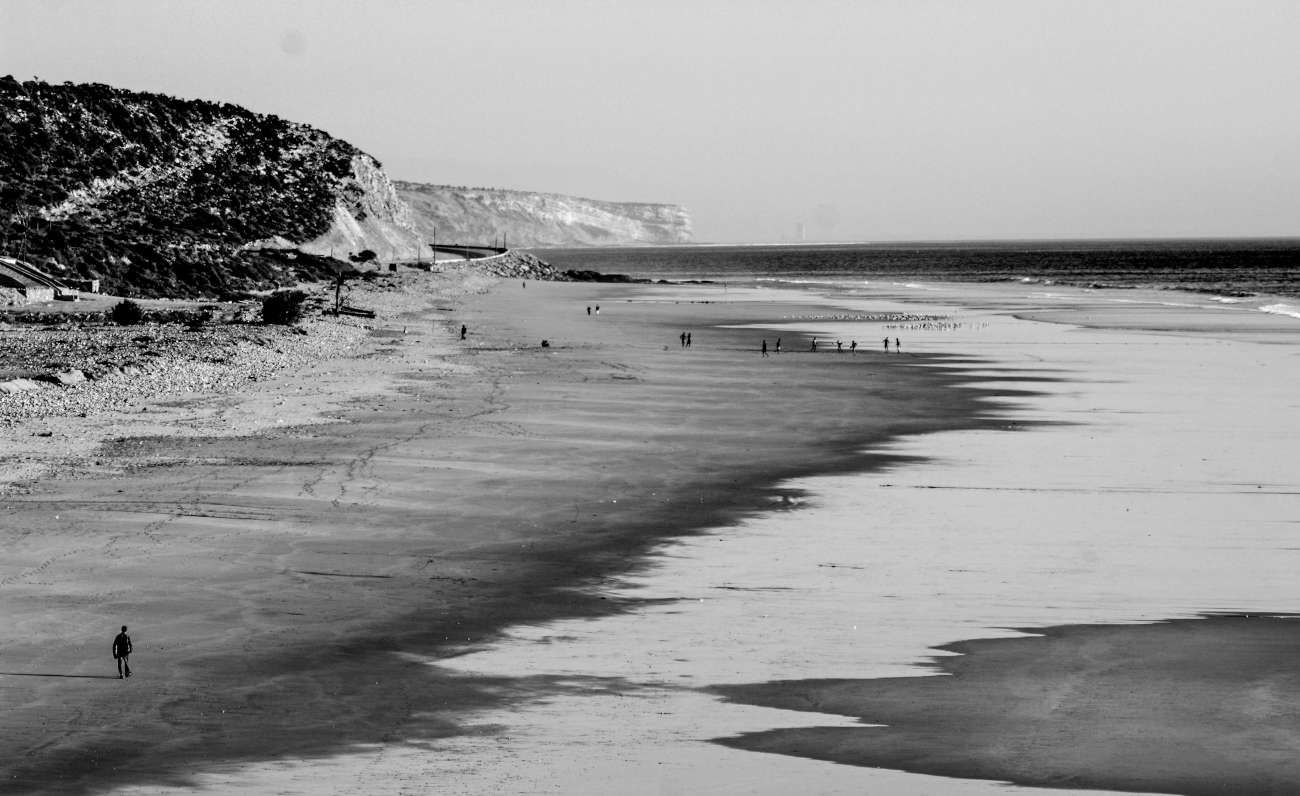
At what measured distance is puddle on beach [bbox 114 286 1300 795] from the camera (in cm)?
1103

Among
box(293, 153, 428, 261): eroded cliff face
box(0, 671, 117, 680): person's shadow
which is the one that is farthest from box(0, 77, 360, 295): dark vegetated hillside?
box(0, 671, 117, 680): person's shadow

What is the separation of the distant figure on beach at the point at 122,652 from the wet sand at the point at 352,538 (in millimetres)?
168

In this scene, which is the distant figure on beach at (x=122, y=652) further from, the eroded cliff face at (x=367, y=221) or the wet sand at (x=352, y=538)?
the eroded cliff face at (x=367, y=221)

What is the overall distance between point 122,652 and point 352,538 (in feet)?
19.8

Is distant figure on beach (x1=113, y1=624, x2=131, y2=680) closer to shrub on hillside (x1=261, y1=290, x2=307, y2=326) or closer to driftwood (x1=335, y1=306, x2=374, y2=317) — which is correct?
shrub on hillside (x1=261, y1=290, x2=307, y2=326)

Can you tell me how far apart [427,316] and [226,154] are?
7240 cm

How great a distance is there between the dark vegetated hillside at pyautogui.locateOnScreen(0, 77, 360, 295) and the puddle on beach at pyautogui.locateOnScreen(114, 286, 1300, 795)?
2066 inches

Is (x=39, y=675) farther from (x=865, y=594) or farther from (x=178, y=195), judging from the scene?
(x=178, y=195)

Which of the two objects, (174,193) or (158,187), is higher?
(158,187)

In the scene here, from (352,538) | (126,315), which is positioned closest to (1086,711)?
(352,538)

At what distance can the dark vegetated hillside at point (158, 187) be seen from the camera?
240ft

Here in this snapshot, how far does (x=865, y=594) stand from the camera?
52.9 ft

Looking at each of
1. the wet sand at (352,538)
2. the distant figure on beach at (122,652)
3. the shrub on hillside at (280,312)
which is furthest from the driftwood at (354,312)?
the distant figure on beach at (122,652)

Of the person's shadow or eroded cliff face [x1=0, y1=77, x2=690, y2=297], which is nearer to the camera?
the person's shadow
